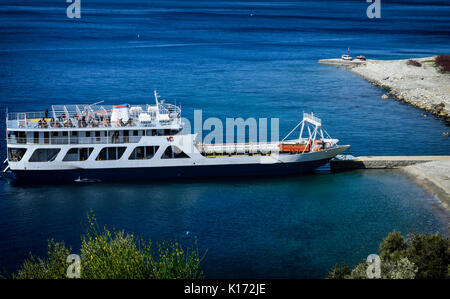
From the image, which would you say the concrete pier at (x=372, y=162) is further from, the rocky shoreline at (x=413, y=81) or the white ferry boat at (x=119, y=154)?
the rocky shoreline at (x=413, y=81)

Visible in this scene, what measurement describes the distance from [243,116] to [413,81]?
37.2 metres

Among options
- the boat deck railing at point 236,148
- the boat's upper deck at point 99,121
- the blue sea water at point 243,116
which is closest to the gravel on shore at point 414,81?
the blue sea water at point 243,116

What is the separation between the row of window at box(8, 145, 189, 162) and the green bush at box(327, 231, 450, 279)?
2334 centimetres

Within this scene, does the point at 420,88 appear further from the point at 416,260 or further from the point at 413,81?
the point at 416,260

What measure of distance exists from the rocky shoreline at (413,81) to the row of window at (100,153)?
133 feet

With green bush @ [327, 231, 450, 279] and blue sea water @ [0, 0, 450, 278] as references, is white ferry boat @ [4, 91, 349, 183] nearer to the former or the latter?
blue sea water @ [0, 0, 450, 278]

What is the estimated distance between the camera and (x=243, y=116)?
74.4m

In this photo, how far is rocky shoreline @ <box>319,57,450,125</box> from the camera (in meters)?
81.1

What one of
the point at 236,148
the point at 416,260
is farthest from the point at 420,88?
the point at 416,260

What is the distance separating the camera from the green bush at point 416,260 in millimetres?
28484

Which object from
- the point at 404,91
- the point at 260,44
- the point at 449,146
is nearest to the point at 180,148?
the point at 449,146
